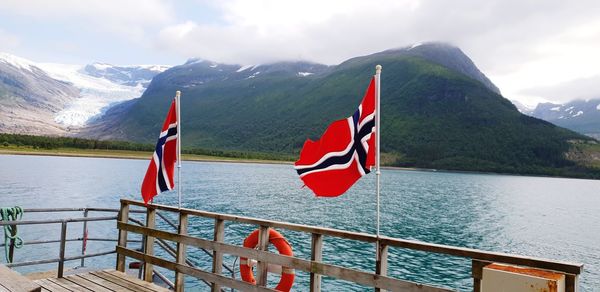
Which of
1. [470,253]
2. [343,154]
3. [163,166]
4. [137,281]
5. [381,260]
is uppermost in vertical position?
[343,154]

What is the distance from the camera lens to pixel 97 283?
850cm

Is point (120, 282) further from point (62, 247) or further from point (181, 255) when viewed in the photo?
point (181, 255)

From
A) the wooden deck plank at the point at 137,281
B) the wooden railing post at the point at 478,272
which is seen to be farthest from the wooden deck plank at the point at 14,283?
the wooden railing post at the point at 478,272

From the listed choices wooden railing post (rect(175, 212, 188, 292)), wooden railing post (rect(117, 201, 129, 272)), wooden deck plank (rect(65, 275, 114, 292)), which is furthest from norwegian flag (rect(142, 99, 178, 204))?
wooden deck plank (rect(65, 275, 114, 292))

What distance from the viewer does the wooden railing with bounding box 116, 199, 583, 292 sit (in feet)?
15.7

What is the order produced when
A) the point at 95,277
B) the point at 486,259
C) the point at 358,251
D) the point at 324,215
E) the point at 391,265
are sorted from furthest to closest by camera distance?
the point at 324,215 < the point at 358,251 < the point at 391,265 < the point at 95,277 < the point at 486,259

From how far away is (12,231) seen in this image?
29.6 ft

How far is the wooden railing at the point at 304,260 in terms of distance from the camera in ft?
15.7

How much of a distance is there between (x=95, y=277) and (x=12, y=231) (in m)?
1.91

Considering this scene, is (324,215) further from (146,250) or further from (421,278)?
(146,250)

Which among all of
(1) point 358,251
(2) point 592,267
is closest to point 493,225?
(2) point 592,267

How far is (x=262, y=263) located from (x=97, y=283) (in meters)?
3.55

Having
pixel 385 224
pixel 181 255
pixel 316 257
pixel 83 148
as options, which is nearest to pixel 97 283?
pixel 181 255

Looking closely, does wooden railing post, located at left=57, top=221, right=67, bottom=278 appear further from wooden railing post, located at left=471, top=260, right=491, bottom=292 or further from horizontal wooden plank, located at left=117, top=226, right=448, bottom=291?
wooden railing post, located at left=471, top=260, right=491, bottom=292
